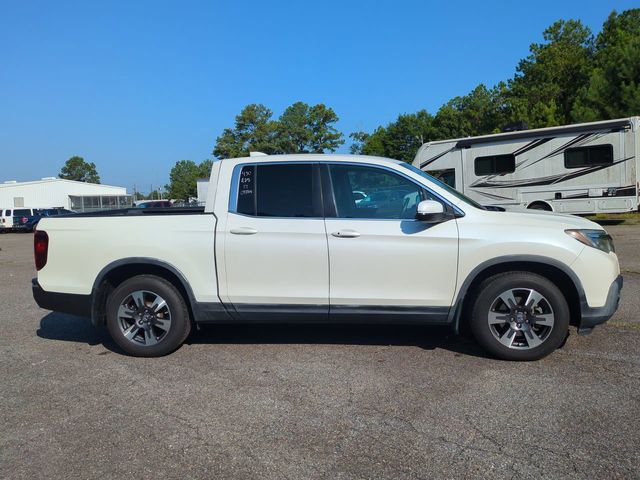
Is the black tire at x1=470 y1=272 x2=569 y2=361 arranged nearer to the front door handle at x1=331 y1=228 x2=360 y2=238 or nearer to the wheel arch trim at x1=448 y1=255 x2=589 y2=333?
the wheel arch trim at x1=448 y1=255 x2=589 y2=333

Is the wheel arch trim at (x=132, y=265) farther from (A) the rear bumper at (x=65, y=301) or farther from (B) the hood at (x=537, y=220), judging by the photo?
(B) the hood at (x=537, y=220)

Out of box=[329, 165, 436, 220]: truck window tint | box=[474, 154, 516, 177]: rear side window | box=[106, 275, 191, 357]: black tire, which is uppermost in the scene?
box=[474, 154, 516, 177]: rear side window

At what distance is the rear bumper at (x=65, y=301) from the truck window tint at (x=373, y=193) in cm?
256

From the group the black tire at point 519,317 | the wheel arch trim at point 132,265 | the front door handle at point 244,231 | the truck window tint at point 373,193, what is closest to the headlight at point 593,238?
the black tire at point 519,317

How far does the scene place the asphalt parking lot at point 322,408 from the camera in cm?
303

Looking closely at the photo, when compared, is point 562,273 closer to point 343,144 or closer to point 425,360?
point 425,360

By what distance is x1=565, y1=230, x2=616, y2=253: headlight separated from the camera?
4441 mm

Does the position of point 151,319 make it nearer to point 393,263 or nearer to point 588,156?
point 393,263

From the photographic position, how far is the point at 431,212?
14.5 ft

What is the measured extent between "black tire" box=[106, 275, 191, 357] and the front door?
1443 millimetres

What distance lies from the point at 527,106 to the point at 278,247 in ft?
121

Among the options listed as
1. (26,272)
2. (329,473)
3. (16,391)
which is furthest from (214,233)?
(26,272)

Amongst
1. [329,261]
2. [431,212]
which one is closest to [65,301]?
[329,261]

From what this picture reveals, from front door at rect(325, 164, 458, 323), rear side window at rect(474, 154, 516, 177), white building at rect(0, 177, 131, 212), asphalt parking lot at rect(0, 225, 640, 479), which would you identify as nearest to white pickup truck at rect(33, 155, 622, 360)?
front door at rect(325, 164, 458, 323)
